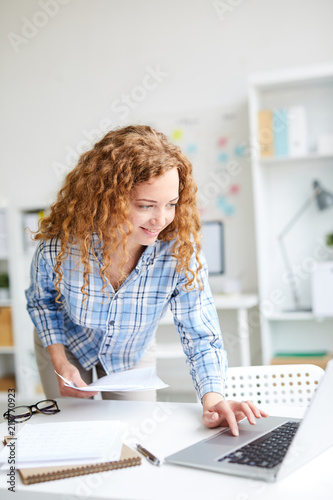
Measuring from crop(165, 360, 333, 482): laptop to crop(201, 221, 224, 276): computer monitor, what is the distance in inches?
110

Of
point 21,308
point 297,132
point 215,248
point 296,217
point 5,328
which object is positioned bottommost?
point 5,328

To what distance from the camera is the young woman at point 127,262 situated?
142 cm

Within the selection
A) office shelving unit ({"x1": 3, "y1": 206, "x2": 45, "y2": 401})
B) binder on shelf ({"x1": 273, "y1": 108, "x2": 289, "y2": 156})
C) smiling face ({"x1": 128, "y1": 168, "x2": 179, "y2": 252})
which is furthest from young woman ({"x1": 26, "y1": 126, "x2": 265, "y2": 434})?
office shelving unit ({"x1": 3, "y1": 206, "x2": 45, "y2": 401})

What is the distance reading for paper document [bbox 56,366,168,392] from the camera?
1.27 metres

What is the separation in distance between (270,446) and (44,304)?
2.91 feet

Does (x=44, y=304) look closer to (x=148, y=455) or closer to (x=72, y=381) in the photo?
(x=72, y=381)

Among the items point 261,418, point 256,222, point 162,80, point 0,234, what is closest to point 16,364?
point 0,234

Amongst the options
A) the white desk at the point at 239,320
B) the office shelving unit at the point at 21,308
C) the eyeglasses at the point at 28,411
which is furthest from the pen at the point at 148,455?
the office shelving unit at the point at 21,308

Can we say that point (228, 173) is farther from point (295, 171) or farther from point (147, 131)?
point (147, 131)

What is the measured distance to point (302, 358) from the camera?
351cm

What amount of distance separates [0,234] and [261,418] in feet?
11.4

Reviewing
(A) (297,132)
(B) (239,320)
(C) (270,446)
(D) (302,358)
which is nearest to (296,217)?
(A) (297,132)

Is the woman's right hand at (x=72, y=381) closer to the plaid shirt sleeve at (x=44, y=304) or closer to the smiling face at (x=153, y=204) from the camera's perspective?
the plaid shirt sleeve at (x=44, y=304)

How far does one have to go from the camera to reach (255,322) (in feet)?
12.7
